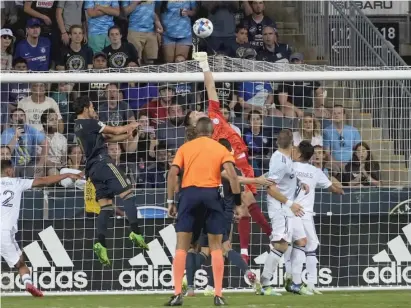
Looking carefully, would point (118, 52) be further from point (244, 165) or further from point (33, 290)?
point (33, 290)

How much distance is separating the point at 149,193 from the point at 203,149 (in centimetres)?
471

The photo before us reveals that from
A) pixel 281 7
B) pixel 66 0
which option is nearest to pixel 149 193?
pixel 66 0

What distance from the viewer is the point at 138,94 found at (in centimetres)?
1980

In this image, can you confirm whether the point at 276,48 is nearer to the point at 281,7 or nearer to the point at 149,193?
the point at 281,7

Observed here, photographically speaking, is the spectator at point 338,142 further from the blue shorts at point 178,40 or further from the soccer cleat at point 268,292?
the blue shorts at point 178,40

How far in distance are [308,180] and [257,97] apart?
2334 mm

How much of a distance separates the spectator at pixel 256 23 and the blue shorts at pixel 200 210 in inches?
340

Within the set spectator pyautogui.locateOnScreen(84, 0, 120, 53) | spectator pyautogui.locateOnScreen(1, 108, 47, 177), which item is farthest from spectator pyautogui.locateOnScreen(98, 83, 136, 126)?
spectator pyautogui.locateOnScreen(84, 0, 120, 53)

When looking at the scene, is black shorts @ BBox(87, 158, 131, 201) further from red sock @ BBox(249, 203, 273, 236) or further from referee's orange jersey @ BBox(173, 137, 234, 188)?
referee's orange jersey @ BBox(173, 137, 234, 188)

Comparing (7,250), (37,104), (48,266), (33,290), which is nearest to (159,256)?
(48,266)

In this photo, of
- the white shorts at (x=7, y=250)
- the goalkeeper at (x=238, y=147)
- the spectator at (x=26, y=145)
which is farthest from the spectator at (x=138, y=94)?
the white shorts at (x=7, y=250)

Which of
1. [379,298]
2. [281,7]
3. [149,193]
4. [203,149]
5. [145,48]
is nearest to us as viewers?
[203,149]

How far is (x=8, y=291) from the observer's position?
19078 millimetres

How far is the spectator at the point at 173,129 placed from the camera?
63.1 ft
